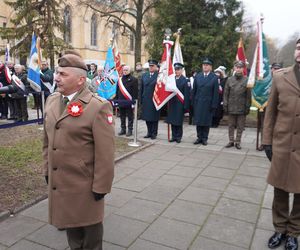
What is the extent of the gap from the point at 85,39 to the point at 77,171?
37565 mm

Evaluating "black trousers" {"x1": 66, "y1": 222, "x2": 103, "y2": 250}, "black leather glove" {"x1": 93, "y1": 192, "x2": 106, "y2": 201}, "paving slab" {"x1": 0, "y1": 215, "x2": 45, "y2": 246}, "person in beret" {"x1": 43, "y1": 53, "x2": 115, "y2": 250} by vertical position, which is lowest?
"paving slab" {"x1": 0, "y1": 215, "x2": 45, "y2": 246}

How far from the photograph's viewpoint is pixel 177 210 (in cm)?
429

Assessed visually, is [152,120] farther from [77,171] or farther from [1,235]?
[77,171]

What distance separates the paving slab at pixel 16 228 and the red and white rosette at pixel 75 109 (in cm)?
178

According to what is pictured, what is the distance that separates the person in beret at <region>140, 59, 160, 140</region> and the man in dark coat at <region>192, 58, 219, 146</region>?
119cm

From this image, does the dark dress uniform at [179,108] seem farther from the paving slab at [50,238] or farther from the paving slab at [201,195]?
the paving slab at [50,238]

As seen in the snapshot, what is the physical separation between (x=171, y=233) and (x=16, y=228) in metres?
1.71

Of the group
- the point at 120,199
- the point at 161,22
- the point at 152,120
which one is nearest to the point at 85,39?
the point at 161,22

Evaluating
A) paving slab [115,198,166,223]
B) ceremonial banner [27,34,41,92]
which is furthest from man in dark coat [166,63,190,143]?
paving slab [115,198,166,223]

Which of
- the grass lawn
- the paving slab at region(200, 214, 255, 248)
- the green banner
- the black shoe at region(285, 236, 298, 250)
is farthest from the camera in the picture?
the green banner

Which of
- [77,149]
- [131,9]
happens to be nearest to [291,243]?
[77,149]

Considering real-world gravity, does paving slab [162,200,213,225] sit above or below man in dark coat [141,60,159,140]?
below

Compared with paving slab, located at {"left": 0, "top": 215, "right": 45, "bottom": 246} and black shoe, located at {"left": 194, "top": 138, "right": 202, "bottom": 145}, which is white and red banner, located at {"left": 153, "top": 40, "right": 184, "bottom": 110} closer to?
black shoe, located at {"left": 194, "top": 138, "right": 202, "bottom": 145}

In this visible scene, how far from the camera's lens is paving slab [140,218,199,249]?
11.4 feet
